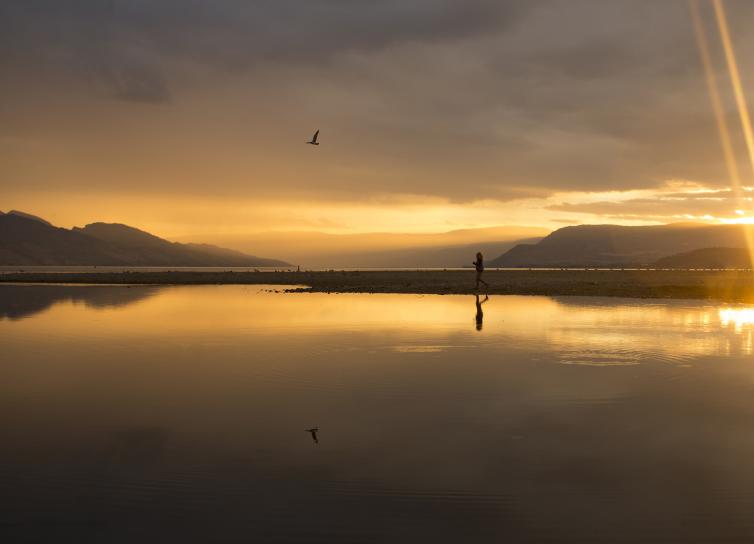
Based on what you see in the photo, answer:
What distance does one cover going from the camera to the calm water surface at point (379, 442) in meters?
6.58

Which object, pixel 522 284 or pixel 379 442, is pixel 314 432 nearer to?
pixel 379 442

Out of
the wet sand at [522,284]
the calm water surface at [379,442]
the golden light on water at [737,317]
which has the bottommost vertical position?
the calm water surface at [379,442]

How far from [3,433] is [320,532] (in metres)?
6.36

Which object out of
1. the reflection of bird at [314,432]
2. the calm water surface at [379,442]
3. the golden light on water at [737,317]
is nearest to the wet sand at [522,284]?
the golden light on water at [737,317]

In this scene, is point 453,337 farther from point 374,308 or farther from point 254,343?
point 374,308

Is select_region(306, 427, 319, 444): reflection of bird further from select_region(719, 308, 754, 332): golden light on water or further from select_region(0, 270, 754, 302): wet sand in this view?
select_region(0, 270, 754, 302): wet sand

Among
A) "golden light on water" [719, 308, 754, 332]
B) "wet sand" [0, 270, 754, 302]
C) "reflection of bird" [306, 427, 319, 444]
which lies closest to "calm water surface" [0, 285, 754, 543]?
"reflection of bird" [306, 427, 319, 444]

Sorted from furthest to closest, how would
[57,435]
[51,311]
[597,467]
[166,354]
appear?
[51,311] → [166,354] → [57,435] → [597,467]

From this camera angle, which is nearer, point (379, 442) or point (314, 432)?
point (379, 442)

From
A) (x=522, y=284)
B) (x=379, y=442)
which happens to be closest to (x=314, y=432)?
(x=379, y=442)

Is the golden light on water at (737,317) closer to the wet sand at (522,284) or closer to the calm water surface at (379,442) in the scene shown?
the calm water surface at (379,442)

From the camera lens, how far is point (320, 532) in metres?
6.34

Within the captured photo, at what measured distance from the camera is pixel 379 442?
9.23 metres

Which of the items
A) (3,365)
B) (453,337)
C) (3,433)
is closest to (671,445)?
(3,433)
